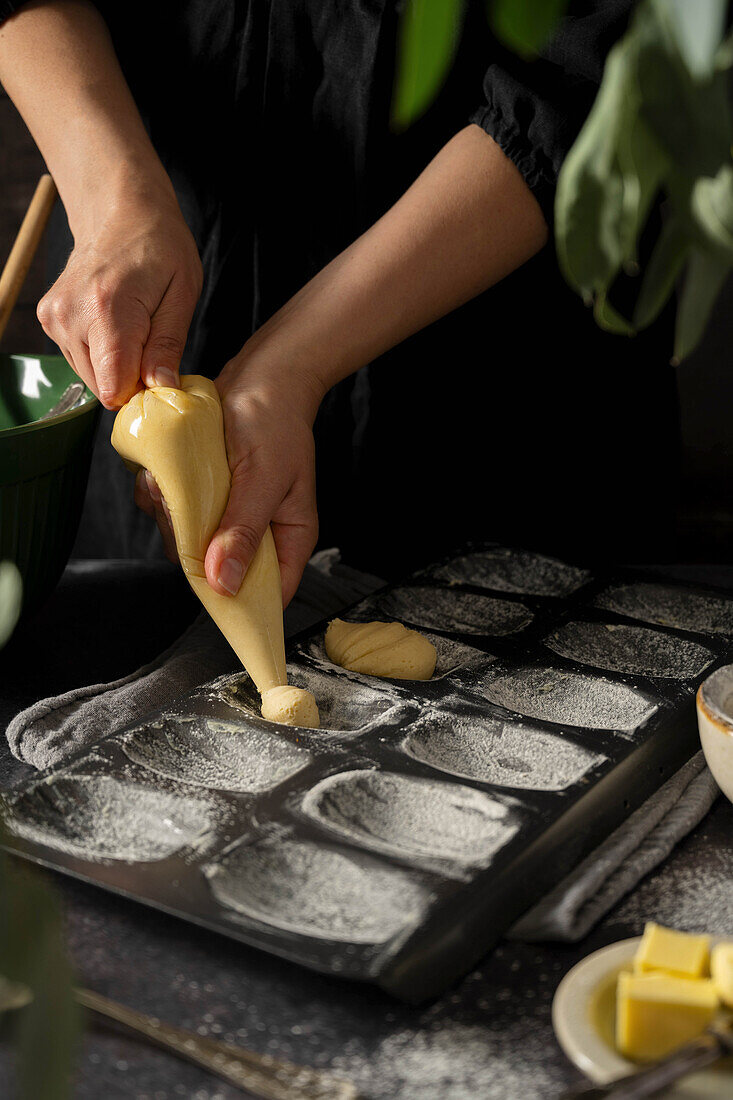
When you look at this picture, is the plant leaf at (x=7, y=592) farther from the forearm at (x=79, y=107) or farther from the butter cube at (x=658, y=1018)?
the forearm at (x=79, y=107)

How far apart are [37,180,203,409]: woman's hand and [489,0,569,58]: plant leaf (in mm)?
799

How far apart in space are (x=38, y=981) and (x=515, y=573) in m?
0.99

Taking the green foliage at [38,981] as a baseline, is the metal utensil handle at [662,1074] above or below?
below

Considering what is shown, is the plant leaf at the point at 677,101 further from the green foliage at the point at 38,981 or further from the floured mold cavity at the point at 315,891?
the floured mold cavity at the point at 315,891

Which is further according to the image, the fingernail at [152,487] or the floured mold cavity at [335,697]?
the fingernail at [152,487]

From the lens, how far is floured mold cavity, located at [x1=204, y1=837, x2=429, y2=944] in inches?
26.7

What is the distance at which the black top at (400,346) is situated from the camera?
1.35 m

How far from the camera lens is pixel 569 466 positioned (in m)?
1.54

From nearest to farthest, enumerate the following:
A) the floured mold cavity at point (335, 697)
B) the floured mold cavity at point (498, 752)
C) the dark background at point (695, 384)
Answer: the floured mold cavity at point (498, 752)
the floured mold cavity at point (335, 697)
the dark background at point (695, 384)

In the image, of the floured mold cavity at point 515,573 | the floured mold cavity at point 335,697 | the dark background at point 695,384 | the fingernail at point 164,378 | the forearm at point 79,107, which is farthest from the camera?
the dark background at point 695,384

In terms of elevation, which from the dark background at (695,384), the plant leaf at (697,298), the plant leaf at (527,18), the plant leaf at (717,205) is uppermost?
the plant leaf at (527,18)

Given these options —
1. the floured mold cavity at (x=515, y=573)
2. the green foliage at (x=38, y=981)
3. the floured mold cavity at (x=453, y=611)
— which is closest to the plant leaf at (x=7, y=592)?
the green foliage at (x=38, y=981)

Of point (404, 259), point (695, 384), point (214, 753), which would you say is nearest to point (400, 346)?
point (404, 259)

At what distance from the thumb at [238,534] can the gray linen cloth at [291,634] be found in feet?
0.42
